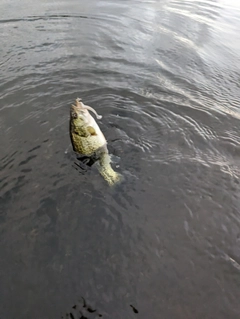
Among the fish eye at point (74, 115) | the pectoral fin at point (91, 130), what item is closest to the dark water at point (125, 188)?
the pectoral fin at point (91, 130)

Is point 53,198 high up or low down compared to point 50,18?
down

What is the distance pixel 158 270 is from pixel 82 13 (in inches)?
486

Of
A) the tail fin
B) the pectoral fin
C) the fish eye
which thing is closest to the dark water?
the tail fin

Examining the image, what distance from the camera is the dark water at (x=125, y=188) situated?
3.80 m

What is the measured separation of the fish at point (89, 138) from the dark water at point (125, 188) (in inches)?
9.2

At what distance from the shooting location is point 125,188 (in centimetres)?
502

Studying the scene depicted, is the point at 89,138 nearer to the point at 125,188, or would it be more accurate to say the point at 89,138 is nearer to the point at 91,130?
the point at 91,130

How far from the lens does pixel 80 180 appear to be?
17.0 feet

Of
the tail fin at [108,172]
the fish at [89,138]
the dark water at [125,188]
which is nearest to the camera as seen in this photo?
the dark water at [125,188]

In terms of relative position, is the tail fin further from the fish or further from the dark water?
the dark water

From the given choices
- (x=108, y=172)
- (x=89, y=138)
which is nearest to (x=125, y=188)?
(x=108, y=172)

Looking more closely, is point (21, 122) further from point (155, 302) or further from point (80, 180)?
point (155, 302)

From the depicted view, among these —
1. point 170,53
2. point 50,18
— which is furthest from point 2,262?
point 50,18

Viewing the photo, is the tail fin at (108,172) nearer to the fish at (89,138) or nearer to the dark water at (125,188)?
the fish at (89,138)
